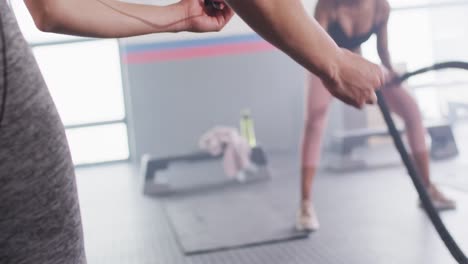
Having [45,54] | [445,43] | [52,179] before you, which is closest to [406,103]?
[52,179]

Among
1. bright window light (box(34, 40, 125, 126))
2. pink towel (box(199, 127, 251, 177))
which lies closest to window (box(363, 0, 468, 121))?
pink towel (box(199, 127, 251, 177))

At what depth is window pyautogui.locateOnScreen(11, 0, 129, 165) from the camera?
432 cm

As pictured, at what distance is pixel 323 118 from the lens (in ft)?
7.67

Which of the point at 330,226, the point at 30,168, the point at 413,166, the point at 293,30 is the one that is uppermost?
the point at 293,30

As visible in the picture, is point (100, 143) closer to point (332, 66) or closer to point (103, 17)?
point (103, 17)

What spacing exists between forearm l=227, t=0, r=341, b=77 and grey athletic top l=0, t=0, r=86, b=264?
0.20 m

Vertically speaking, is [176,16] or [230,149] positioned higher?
[176,16]

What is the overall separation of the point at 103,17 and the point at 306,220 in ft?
5.72

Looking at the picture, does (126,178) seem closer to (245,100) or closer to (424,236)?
(245,100)

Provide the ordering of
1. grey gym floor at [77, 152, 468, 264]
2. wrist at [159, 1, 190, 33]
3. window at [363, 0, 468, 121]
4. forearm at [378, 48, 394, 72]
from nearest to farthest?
1. wrist at [159, 1, 190, 33]
2. forearm at [378, 48, 394, 72]
3. grey gym floor at [77, 152, 468, 264]
4. window at [363, 0, 468, 121]

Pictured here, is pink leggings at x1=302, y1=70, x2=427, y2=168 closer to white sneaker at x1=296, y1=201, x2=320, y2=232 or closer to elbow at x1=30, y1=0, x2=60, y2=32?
white sneaker at x1=296, y1=201, x2=320, y2=232

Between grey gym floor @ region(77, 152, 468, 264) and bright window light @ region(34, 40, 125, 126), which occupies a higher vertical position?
bright window light @ region(34, 40, 125, 126)

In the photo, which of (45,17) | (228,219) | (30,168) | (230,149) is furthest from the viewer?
(230,149)

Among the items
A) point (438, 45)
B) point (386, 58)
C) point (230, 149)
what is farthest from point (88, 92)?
point (386, 58)
